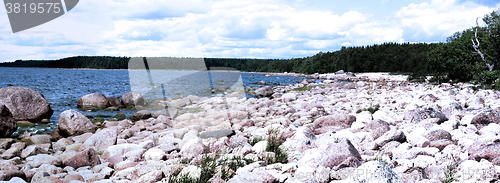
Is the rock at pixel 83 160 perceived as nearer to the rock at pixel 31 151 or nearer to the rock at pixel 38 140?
the rock at pixel 31 151

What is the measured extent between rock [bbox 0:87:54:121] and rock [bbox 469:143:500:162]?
54.7ft

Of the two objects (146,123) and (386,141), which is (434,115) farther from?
(146,123)

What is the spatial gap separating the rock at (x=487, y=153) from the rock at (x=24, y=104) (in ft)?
54.7

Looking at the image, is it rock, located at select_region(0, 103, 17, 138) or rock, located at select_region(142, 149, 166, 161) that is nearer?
rock, located at select_region(142, 149, 166, 161)

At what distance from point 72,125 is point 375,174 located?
10.8 m

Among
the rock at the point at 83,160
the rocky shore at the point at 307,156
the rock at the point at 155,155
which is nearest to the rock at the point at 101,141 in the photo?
the rocky shore at the point at 307,156

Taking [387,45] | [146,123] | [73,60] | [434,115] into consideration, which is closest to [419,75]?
[434,115]

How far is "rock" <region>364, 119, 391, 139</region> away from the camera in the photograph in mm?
6359

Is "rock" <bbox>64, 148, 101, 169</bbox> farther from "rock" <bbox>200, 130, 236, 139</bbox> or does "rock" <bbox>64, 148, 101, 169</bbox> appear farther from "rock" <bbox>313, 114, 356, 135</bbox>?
"rock" <bbox>313, 114, 356, 135</bbox>

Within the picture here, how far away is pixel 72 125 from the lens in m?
10.7

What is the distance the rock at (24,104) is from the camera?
13.5m

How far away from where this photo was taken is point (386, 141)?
5.67 m

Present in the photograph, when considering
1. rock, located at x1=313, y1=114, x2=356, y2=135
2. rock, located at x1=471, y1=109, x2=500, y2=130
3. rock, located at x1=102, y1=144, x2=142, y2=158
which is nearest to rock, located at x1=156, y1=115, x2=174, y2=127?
rock, located at x1=102, y1=144, x2=142, y2=158

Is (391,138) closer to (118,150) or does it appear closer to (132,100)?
(118,150)
